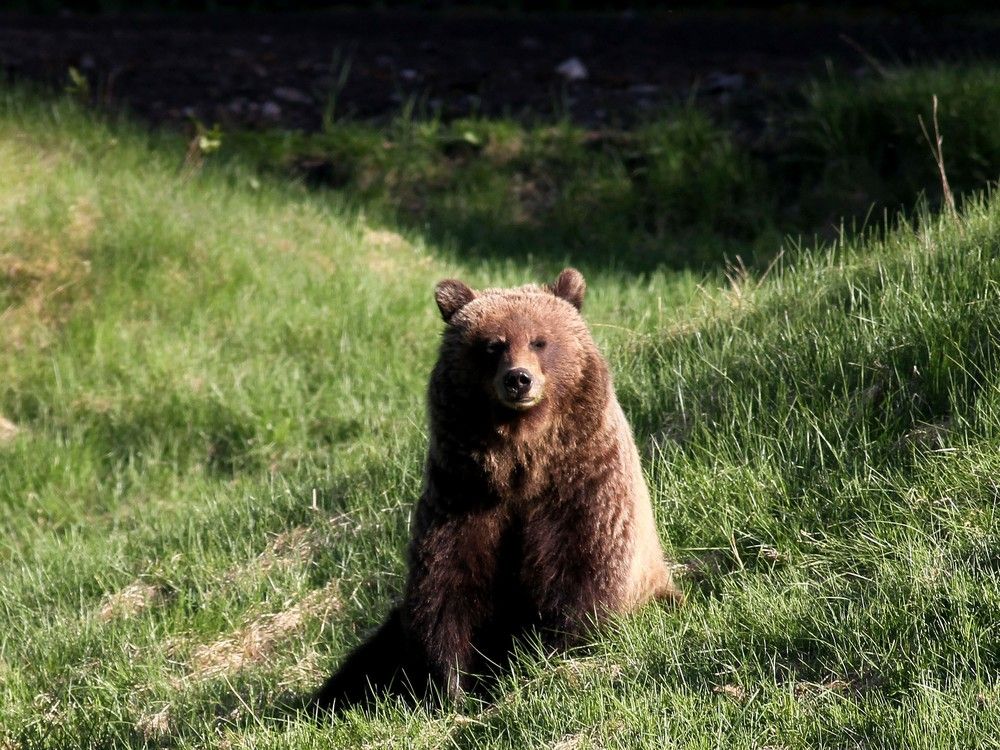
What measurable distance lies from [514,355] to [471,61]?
8154 mm

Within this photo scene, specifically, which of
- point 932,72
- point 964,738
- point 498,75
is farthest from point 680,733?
point 498,75

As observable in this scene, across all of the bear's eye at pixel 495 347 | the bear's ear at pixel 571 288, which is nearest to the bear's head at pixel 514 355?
the bear's eye at pixel 495 347

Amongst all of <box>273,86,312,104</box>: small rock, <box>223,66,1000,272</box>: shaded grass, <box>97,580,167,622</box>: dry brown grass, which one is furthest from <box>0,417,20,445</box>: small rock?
<box>273,86,312,104</box>: small rock

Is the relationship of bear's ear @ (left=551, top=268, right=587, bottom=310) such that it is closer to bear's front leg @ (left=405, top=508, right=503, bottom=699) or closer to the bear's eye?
the bear's eye

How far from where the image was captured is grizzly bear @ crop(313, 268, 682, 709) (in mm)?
4426

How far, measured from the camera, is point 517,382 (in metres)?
4.27

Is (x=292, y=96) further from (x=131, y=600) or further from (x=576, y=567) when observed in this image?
(x=576, y=567)

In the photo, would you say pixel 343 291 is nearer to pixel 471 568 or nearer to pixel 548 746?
pixel 471 568

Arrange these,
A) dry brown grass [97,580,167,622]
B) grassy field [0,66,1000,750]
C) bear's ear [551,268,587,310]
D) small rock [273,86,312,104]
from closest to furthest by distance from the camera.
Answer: grassy field [0,66,1000,750] → bear's ear [551,268,587,310] → dry brown grass [97,580,167,622] → small rock [273,86,312,104]

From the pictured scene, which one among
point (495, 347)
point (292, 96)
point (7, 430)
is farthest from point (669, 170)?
point (495, 347)

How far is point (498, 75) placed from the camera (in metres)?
11.7

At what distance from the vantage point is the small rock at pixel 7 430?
7.77 metres

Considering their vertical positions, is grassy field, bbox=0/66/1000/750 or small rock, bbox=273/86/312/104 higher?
small rock, bbox=273/86/312/104

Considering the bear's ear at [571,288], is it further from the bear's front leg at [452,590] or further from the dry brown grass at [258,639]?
the dry brown grass at [258,639]
